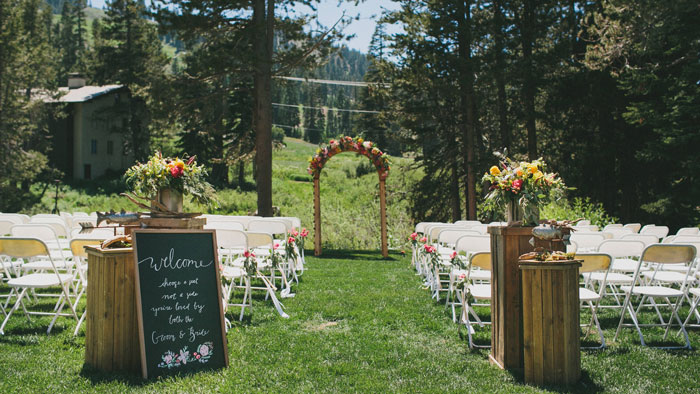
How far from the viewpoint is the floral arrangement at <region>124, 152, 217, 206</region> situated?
13.8 ft

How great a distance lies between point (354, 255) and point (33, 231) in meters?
8.28

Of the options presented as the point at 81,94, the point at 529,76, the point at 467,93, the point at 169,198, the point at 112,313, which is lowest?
the point at 112,313

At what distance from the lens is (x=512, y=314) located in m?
3.98

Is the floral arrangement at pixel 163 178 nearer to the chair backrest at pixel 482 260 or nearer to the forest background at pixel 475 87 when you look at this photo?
the chair backrest at pixel 482 260

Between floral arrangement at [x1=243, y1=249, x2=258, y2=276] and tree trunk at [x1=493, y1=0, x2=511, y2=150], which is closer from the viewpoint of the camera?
floral arrangement at [x1=243, y1=249, x2=258, y2=276]

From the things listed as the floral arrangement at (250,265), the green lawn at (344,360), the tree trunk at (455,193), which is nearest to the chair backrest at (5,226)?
the green lawn at (344,360)

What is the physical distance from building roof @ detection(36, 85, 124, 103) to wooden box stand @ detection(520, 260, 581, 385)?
31.0 metres

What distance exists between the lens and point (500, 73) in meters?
16.9

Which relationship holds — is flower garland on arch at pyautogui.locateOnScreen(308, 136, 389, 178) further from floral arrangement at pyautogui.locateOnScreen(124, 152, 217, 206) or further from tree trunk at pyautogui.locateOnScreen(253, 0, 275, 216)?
floral arrangement at pyautogui.locateOnScreen(124, 152, 217, 206)

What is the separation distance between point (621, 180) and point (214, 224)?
16.8 m

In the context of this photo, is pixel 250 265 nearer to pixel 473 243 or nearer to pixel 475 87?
pixel 473 243

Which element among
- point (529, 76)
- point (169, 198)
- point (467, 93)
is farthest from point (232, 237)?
point (529, 76)

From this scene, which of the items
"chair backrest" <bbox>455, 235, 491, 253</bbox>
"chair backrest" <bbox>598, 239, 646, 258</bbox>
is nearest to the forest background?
"chair backrest" <bbox>455, 235, 491, 253</bbox>

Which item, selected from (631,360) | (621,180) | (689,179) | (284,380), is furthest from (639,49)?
(284,380)
